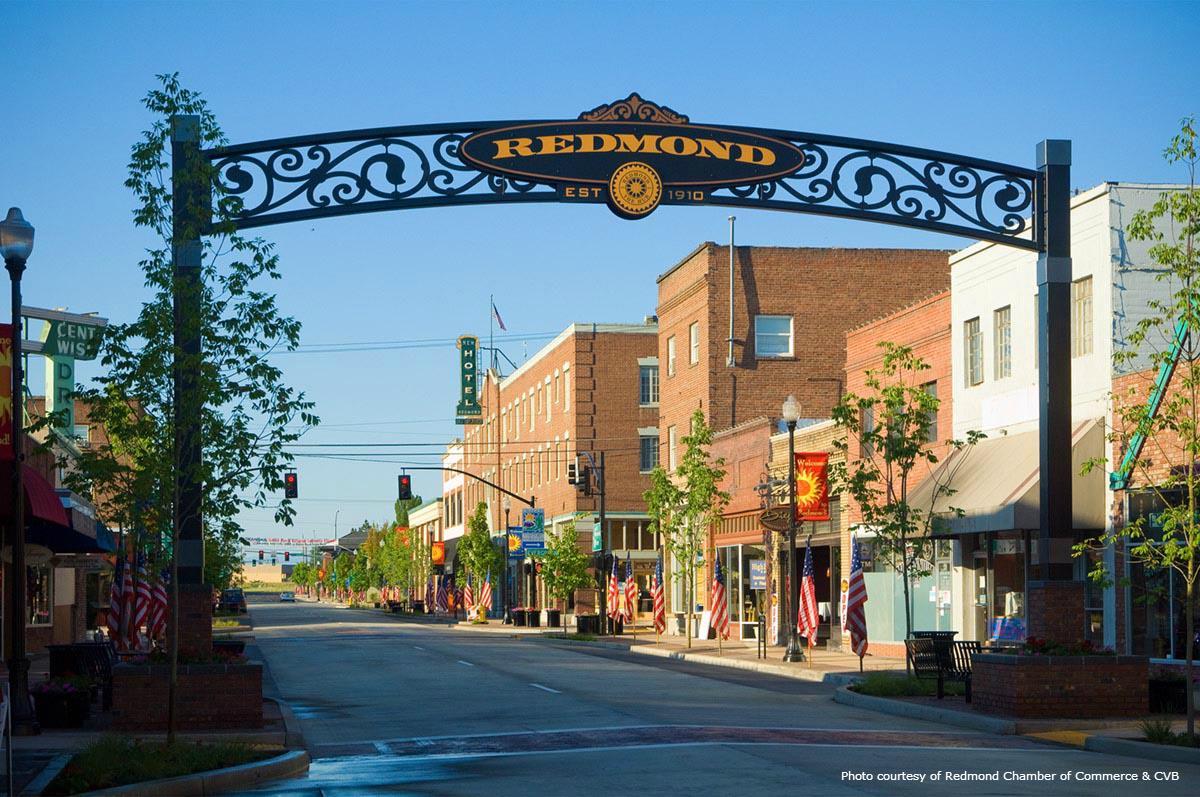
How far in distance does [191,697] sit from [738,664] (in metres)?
20.2

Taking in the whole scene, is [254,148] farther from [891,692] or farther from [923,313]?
[923,313]

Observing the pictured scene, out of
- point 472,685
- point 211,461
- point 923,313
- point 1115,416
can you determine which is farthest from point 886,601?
point 211,461

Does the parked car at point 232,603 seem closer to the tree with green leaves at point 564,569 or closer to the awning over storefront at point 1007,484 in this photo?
the tree with green leaves at point 564,569

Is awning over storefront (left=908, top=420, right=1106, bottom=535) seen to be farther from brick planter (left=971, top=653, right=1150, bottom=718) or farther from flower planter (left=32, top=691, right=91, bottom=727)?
flower planter (left=32, top=691, right=91, bottom=727)

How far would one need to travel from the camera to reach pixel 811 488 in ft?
131

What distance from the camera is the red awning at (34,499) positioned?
2009 centimetres

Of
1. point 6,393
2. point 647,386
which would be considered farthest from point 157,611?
point 647,386

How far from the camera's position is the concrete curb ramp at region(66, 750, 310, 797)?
1297 cm

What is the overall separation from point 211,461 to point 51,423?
1.91 m

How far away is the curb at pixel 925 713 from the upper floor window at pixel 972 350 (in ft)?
37.4

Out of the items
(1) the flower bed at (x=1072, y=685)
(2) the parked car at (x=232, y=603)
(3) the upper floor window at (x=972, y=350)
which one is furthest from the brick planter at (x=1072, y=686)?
(2) the parked car at (x=232, y=603)

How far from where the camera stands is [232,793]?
1346 cm

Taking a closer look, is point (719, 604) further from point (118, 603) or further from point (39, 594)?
point (39, 594)

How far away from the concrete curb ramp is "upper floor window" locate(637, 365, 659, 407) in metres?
55.1
